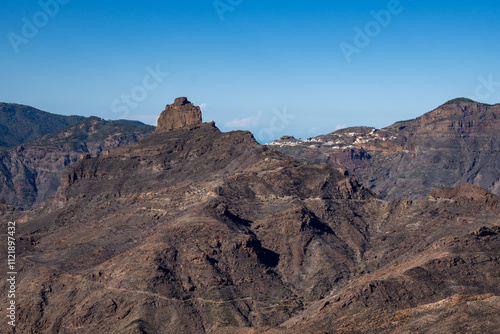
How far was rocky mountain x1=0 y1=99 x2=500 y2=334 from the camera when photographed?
91125 mm

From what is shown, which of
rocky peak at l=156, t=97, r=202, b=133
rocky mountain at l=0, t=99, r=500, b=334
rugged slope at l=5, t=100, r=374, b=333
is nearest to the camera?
rocky mountain at l=0, t=99, r=500, b=334

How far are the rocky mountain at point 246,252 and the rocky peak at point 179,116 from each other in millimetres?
19130

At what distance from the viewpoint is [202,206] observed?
431ft

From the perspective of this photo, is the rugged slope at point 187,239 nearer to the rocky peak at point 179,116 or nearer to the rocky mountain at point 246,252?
the rocky mountain at point 246,252

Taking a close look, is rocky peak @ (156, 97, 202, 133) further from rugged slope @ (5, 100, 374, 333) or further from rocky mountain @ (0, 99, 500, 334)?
rocky mountain @ (0, 99, 500, 334)

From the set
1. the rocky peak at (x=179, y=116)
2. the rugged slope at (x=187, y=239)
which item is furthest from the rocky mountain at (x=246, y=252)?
the rocky peak at (x=179, y=116)

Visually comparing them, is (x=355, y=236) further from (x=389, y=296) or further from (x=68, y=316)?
(x=68, y=316)

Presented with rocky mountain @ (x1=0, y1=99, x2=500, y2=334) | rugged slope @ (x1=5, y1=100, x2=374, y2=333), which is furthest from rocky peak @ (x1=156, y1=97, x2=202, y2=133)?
rocky mountain @ (x1=0, y1=99, x2=500, y2=334)

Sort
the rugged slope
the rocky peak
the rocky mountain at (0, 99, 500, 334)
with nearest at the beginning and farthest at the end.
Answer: the rocky mountain at (0, 99, 500, 334)
the rugged slope
the rocky peak

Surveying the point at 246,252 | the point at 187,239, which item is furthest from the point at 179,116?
the point at 246,252

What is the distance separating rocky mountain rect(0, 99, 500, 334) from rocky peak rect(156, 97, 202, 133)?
62.8 ft

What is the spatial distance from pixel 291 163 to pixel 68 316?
7274 centimetres

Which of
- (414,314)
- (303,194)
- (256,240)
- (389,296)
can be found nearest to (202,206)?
(256,240)

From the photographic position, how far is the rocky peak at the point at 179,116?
19262 centimetres
